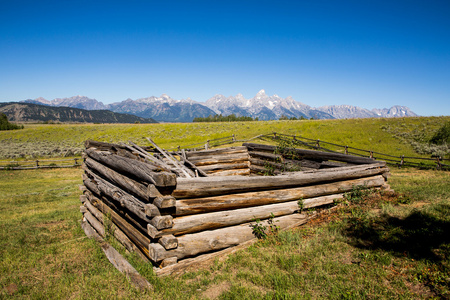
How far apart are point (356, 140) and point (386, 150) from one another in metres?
4.10

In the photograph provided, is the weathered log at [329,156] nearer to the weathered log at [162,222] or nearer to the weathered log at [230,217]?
the weathered log at [230,217]

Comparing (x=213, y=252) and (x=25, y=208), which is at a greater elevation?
(x=213, y=252)

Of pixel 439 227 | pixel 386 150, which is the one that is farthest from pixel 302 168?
pixel 386 150

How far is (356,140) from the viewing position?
3005cm

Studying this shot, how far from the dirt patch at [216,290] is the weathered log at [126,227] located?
1.53m

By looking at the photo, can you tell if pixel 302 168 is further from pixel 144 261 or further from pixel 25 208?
pixel 25 208

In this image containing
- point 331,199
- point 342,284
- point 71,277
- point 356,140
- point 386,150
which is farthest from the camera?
point 356,140

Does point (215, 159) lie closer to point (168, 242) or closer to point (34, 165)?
point (168, 242)

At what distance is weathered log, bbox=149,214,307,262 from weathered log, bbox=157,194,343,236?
110 millimetres

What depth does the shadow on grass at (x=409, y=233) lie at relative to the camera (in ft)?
13.9

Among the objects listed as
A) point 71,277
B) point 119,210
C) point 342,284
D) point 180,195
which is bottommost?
point 71,277

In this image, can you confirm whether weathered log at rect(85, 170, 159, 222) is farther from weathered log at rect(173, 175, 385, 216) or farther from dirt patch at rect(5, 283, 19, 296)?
dirt patch at rect(5, 283, 19, 296)

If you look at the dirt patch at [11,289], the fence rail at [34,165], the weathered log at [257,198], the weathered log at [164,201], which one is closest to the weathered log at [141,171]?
the weathered log at [164,201]

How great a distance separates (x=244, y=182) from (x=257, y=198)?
598mm
